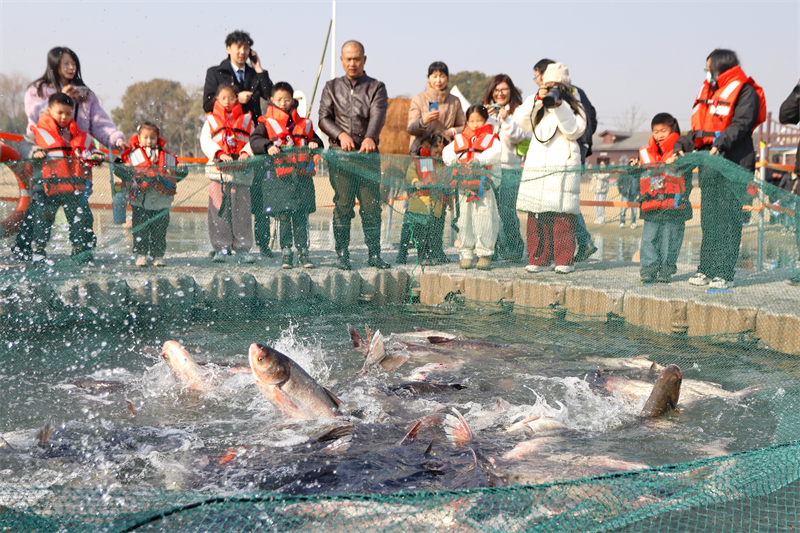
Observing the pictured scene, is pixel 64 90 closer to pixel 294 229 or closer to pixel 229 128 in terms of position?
pixel 229 128

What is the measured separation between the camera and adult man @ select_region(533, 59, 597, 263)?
7.53 m

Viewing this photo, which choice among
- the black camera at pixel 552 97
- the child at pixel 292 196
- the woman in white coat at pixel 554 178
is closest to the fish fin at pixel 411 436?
the child at pixel 292 196

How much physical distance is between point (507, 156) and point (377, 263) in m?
2.66

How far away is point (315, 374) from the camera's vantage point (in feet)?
17.4

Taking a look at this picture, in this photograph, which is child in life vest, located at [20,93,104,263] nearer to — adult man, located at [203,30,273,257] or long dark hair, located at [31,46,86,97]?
long dark hair, located at [31,46,86,97]

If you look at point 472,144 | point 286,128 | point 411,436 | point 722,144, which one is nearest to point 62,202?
point 286,128

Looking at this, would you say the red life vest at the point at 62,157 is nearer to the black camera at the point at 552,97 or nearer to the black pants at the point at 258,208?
the black pants at the point at 258,208

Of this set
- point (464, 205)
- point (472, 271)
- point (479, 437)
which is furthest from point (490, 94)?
point (479, 437)

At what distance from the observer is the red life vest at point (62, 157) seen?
21.5ft

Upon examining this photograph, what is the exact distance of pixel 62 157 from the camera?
6.54m

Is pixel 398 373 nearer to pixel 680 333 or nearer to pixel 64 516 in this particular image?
pixel 680 333

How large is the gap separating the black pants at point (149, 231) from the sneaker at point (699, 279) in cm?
525

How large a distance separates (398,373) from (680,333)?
2.76 meters

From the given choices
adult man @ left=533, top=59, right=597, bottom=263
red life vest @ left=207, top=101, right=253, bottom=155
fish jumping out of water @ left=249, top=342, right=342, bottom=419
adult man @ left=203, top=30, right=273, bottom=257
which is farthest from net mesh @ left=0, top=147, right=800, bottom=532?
adult man @ left=203, top=30, right=273, bottom=257
